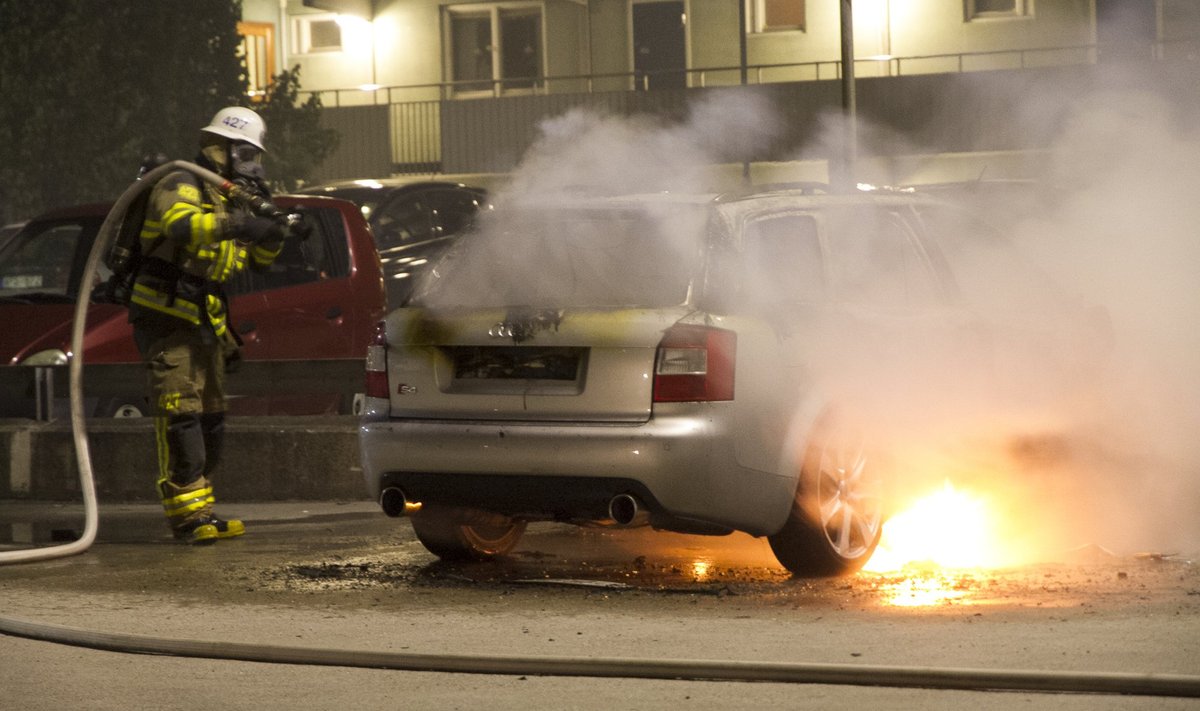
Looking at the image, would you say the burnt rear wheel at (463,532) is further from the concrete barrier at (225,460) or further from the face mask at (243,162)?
the concrete barrier at (225,460)

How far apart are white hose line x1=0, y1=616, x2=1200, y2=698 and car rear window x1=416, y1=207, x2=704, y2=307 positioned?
1.91 m

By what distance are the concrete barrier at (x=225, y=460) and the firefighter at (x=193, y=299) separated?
1661 mm

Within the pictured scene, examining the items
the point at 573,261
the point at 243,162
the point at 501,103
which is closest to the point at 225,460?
the point at 243,162

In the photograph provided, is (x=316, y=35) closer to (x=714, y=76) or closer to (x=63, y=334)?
(x=714, y=76)

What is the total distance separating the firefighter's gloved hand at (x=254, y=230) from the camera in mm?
9211

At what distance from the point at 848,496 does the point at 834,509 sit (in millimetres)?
138

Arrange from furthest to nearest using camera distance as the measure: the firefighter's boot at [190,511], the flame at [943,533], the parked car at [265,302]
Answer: the parked car at [265,302] → the firefighter's boot at [190,511] → the flame at [943,533]

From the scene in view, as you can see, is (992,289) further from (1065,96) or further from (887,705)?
(1065,96)

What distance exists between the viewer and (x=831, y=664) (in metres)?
5.96

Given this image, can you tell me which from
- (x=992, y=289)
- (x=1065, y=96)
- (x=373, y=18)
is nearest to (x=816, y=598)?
(x=992, y=289)

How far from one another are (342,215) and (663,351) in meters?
6.33

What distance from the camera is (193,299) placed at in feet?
31.0

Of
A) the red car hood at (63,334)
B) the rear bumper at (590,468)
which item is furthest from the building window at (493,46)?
the rear bumper at (590,468)

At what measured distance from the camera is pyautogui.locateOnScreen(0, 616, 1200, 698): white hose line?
18.6ft
